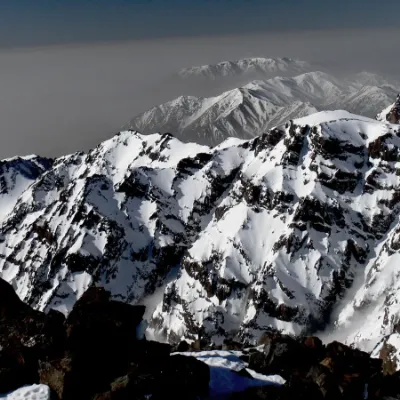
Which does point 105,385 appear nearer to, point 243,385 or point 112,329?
point 112,329

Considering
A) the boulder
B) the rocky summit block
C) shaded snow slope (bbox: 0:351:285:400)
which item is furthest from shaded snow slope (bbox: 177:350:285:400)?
the rocky summit block

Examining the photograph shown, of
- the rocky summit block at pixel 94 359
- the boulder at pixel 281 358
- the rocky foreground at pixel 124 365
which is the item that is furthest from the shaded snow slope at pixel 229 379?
the rocky summit block at pixel 94 359

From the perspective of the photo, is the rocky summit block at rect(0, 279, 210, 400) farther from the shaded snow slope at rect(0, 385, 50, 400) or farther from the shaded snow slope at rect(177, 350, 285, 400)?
the shaded snow slope at rect(177, 350, 285, 400)

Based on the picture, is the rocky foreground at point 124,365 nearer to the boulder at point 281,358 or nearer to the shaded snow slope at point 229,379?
the boulder at point 281,358

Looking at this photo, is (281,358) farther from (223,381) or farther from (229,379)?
(223,381)

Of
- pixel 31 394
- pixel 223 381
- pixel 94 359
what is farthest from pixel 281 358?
pixel 31 394

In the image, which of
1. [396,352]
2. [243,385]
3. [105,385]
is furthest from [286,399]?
[396,352]
